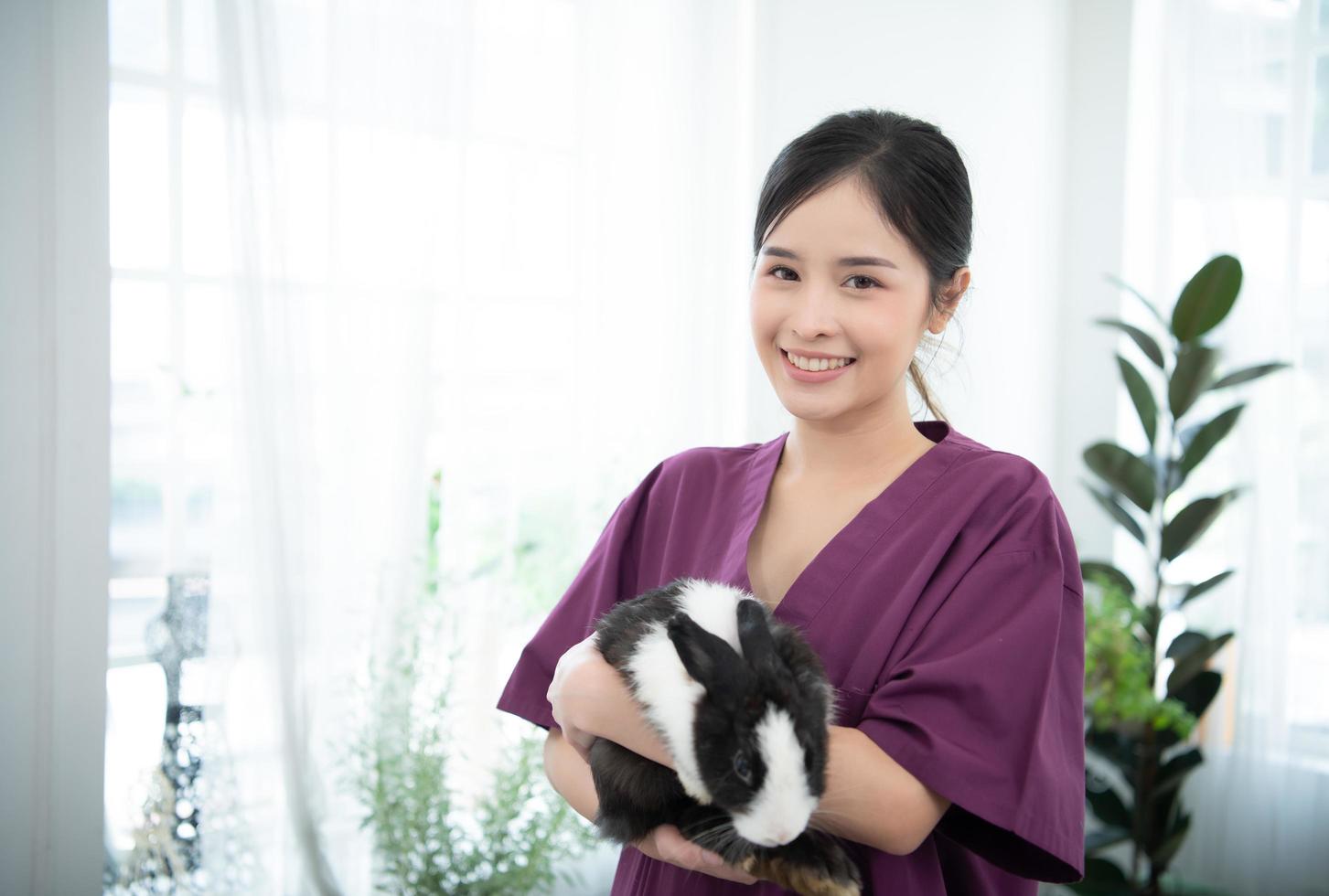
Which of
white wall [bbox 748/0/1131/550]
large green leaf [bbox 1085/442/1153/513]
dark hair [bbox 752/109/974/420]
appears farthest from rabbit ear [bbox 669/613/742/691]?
large green leaf [bbox 1085/442/1153/513]

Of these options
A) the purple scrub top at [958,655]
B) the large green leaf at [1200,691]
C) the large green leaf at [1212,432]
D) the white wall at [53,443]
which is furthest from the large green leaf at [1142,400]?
the white wall at [53,443]

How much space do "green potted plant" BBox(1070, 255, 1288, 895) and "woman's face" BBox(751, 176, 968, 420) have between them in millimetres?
1623

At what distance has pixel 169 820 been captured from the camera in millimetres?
1937

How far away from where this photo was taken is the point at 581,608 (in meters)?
1.31

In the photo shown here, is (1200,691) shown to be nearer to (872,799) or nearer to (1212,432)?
(1212,432)

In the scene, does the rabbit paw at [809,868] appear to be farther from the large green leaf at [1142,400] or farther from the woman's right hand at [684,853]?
the large green leaf at [1142,400]

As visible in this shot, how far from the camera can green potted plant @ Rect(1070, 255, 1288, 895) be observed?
2.39 meters

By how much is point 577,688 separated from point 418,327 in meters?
1.34

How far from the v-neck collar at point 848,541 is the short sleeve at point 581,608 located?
18 centimetres

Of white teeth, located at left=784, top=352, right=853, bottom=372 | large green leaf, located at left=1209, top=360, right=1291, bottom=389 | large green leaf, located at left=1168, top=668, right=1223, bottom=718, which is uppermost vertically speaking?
large green leaf, located at left=1209, top=360, right=1291, bottom=389

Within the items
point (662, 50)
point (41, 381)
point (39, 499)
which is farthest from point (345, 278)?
point (662, 50)

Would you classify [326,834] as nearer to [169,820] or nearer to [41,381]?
[169,820]

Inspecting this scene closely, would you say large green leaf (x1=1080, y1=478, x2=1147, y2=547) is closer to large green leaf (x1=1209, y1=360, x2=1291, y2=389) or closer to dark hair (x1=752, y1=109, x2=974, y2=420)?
large green leaf (x1=1209, y1=360, x2=1291, y2=389)

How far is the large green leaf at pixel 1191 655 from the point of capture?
2.44m
